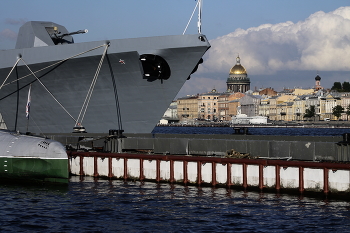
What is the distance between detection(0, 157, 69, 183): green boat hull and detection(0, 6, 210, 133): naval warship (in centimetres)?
491

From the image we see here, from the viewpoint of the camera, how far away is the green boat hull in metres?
26.9

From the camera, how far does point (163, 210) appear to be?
2127 cm

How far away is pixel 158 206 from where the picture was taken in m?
21.9

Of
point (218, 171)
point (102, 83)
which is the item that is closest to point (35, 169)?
point (102, 83)

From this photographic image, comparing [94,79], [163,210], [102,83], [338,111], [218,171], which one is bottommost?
[163,210]

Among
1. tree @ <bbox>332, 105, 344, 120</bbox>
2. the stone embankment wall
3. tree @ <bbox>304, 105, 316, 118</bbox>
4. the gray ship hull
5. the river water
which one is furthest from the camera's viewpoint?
tree @ <bbox>304, 105, 316, 118</bbox>

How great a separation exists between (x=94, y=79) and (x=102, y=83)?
1.66 feet

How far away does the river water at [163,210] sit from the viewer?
1889 cm

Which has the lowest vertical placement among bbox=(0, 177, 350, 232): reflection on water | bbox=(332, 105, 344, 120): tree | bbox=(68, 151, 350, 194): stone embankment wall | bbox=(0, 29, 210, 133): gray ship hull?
bbox=(0, 177, 350, 232): reflection on water

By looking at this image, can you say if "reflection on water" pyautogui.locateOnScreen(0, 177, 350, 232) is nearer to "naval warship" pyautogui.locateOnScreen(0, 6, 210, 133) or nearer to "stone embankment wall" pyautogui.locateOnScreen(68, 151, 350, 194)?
"stone embankment wall" pyautogui.locateOnScreen(68, 151, 350, 194)

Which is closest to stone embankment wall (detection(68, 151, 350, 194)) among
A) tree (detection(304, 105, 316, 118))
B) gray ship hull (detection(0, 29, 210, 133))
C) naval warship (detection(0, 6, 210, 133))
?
naval warship (detection(0, 6, 210, 133))

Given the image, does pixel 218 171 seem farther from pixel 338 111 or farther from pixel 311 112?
pixel 311 112

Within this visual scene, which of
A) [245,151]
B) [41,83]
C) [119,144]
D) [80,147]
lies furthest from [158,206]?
[41,83]

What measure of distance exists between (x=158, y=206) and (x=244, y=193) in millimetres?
4171
